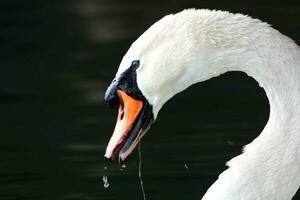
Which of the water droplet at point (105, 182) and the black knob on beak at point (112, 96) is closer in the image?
the black knob on beak at point (112, 96)

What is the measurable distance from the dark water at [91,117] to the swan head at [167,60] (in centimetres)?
241

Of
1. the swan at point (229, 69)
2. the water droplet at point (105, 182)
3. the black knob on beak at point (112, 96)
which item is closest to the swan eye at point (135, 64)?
the swan at point (229, 69)

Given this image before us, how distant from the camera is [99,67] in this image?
11.6m

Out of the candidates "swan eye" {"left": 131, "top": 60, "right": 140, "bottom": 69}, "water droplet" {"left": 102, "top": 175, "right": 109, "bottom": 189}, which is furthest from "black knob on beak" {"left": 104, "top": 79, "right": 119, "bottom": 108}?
"water droplet" {"left": 102, "top": 175, "right": 109, "bottom": 189}

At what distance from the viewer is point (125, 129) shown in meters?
6.18

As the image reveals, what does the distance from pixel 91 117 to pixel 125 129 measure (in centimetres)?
390

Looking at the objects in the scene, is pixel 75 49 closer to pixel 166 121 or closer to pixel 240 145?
pixel 166 121

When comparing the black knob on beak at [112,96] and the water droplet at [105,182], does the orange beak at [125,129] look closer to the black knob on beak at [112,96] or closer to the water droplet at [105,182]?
the black knob on beak at [112,96]

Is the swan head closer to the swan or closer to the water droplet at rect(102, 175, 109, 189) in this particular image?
the swan

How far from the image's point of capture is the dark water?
8867 millimetres

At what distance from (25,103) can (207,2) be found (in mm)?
3733

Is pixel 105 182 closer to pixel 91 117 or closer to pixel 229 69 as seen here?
pixel 91 117

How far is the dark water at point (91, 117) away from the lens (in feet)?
29.1

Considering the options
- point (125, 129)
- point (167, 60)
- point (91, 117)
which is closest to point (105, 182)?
point (91, 117)
